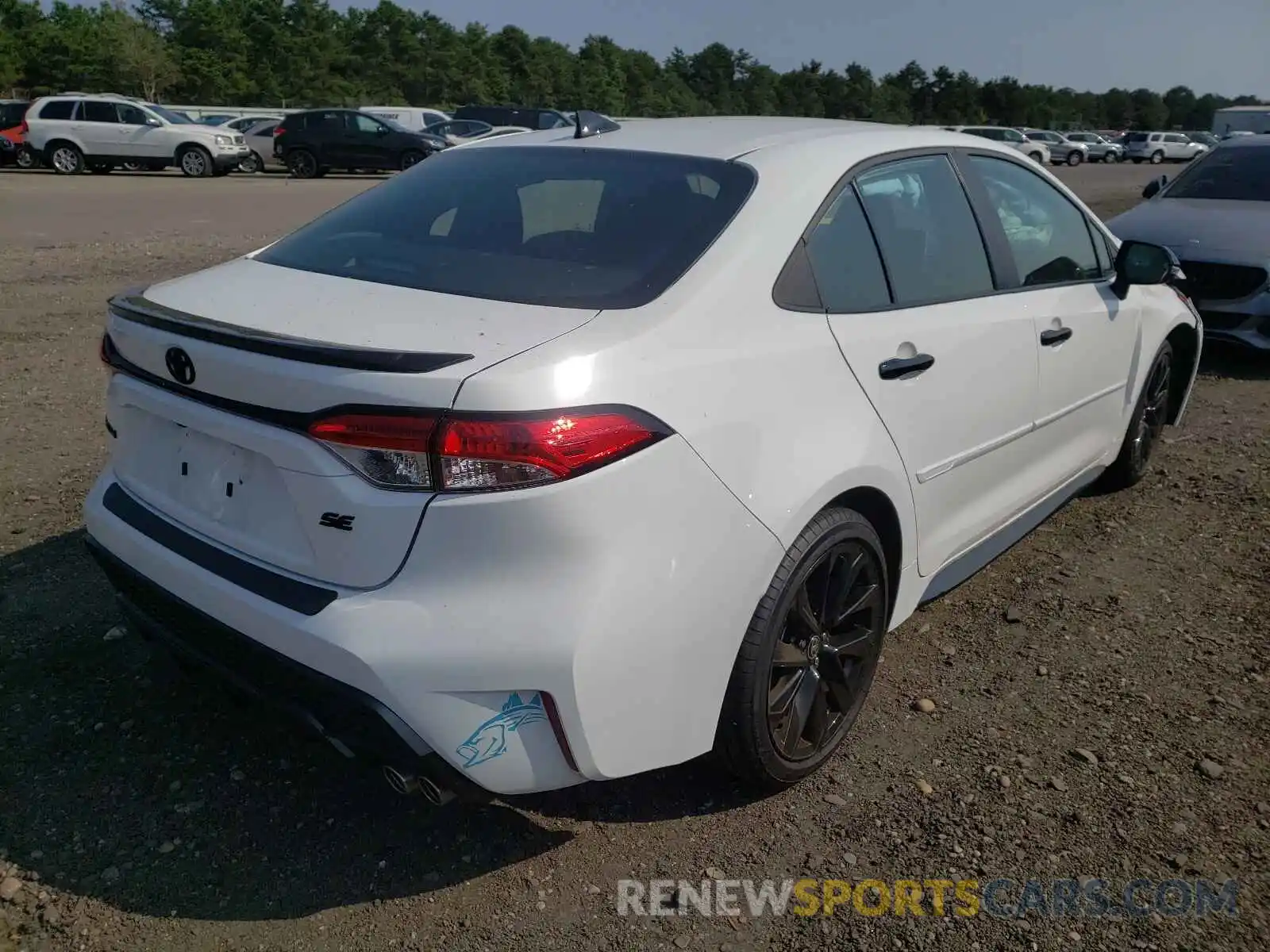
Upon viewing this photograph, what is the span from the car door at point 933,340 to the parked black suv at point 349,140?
2416cm

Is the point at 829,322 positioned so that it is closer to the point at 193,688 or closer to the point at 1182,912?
the point at 1182,912

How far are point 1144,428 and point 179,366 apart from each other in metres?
4.25

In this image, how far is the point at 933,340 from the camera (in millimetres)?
3018

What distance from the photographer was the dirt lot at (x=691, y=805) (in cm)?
238

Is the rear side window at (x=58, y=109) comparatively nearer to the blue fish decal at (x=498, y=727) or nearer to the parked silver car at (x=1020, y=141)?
the blue fish decal at (x=498, y=727)

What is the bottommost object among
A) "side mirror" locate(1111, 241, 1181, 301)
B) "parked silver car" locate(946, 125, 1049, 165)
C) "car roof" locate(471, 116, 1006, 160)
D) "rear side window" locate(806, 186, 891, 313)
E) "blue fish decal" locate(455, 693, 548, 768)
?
"parked silver car" locate(946, 125, 1049, 165)

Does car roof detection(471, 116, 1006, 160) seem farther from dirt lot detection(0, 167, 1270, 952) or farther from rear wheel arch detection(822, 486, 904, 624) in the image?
dirt lot detection(0, 167, 1270, 952)

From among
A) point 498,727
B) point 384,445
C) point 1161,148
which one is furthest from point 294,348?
point 1161,148

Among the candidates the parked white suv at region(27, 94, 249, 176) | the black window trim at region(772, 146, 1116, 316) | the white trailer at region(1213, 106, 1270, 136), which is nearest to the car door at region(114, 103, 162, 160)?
the parked white suv at region(27, 94, 249, 176)

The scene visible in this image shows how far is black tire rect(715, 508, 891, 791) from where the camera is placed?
2.48 meters

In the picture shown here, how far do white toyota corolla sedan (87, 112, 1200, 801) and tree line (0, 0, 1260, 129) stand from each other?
194 feet

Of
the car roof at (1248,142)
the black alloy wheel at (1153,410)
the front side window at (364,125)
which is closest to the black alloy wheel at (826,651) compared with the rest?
the black alloy wheel at (1153,410)

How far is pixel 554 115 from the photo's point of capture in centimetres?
2941

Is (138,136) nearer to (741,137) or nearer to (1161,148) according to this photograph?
(741,137)
